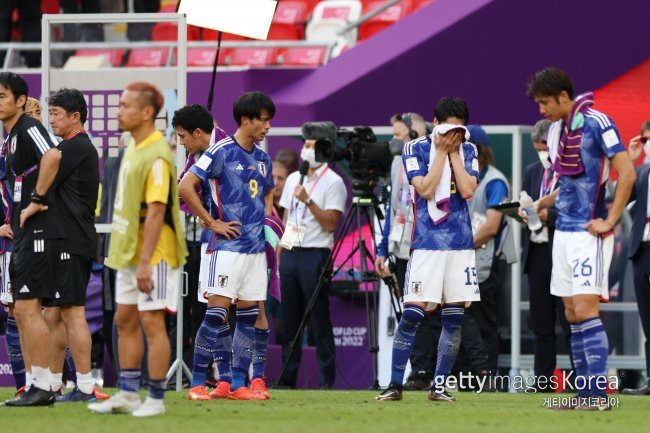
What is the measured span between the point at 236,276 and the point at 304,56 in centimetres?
700

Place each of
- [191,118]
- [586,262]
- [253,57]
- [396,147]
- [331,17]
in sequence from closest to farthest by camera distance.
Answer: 1. [586,262]
2. [191,118]
3. [396,147]
4. [253,57]
5. [331,17]

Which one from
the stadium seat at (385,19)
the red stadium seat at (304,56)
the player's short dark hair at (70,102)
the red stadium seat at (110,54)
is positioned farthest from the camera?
the stadium seat at (385,19)

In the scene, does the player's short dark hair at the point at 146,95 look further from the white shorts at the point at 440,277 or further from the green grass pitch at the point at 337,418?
the white shorts at the point at 440,277

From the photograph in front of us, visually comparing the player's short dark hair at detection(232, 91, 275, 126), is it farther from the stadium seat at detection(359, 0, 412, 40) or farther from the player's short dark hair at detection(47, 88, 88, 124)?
the stadium seat at detection(359, 0, 412, 40)

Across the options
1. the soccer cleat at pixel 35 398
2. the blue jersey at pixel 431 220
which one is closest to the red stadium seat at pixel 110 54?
the blue jersey at pixel 431 220

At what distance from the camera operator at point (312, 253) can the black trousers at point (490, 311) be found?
1259 millimetres

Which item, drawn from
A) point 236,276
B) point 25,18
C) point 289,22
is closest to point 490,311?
point 236,276

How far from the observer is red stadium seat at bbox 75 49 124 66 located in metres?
17.2

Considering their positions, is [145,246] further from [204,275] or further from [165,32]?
[165,32]

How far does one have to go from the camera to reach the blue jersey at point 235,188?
9.70 meters

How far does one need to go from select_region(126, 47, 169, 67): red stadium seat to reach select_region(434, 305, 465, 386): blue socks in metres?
7.76

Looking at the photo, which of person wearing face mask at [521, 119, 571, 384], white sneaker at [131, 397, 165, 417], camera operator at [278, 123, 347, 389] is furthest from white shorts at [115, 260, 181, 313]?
person wearing face mask at [521, 119, 571, 384]

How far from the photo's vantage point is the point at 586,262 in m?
8.52

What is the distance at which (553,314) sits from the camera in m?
12.0
